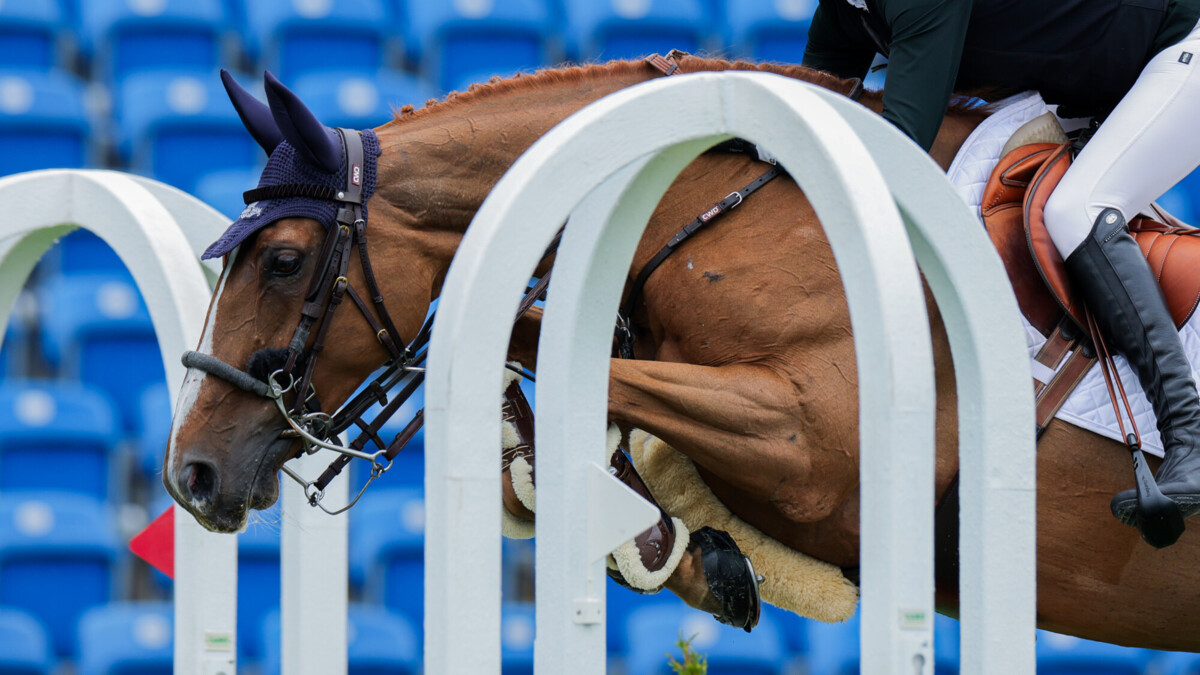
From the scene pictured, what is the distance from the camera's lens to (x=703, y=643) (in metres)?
5.62

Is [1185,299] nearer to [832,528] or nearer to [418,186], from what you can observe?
[832,528]

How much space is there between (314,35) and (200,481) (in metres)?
4.93

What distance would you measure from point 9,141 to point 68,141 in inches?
11.8

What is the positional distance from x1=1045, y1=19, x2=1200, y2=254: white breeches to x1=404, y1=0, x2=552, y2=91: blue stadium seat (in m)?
4.57

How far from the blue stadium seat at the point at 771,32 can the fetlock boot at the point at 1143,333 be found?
450 centimetres

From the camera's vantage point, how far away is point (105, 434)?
5.69 meters

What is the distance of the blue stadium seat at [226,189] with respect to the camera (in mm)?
6199

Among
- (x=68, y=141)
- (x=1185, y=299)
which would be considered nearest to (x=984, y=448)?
(x=1185, y=299)

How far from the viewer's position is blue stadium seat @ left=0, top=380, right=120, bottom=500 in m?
5.67

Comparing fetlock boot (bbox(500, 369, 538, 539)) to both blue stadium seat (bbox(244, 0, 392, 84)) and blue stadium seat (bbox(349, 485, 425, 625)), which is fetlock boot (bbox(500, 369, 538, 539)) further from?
blue stadium seat (bbox(244, 0, 392, 84))

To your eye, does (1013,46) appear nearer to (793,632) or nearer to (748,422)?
(748,422)

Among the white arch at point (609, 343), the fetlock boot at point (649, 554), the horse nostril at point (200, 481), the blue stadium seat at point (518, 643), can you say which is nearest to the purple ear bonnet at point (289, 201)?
the horse nostril at point (200, 481)

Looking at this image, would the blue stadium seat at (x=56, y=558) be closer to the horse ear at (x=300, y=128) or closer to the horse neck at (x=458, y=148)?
the horse neck at (x=458, y=148)

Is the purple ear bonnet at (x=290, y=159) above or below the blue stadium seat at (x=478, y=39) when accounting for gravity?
below
